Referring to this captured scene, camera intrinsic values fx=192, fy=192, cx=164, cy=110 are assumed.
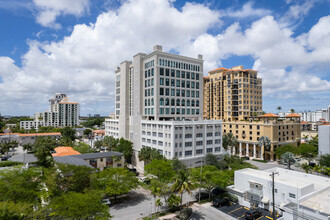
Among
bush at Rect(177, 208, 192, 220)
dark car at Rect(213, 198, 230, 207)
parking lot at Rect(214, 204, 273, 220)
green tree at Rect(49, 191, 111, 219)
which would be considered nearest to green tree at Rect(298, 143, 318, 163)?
parking lot at Rect(214, 204, 273, 220)

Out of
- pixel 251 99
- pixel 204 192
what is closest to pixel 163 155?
pixel 204 192

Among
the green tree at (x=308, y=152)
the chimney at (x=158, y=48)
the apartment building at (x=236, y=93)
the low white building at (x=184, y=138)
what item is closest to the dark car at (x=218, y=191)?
the low white building at (x=184, y=138)

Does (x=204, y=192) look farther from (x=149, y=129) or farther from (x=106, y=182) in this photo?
(x=149, y=129)

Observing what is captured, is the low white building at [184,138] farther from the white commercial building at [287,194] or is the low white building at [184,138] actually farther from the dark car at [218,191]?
the white commercial building at [287,194]

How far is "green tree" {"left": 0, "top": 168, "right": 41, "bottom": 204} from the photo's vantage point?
28547 mm

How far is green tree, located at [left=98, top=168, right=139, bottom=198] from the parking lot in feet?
62.1

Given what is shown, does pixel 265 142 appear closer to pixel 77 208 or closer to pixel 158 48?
pixel 158 48

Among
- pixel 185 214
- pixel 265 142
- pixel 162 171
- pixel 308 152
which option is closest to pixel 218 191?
pixel 162 171

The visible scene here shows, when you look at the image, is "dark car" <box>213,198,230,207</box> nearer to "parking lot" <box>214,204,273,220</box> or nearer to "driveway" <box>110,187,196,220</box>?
"parking lot" <box>214,204,273,220</box>

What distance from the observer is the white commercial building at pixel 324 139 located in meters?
70.8

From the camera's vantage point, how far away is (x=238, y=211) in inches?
1441

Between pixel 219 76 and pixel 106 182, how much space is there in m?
93.0

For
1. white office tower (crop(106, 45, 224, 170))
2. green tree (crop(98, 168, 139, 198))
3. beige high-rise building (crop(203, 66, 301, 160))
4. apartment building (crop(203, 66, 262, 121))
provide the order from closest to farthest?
1. green tree (crop(98, 168, 139, 198))
2. white office tower (crop(106, 45, 224, 170))
3. beige high-rise building (crop(203, 66, 301, 160))
4. apartment building (crop(203, 66, 262, 121))

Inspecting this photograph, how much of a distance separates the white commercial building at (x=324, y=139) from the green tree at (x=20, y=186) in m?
88.9
